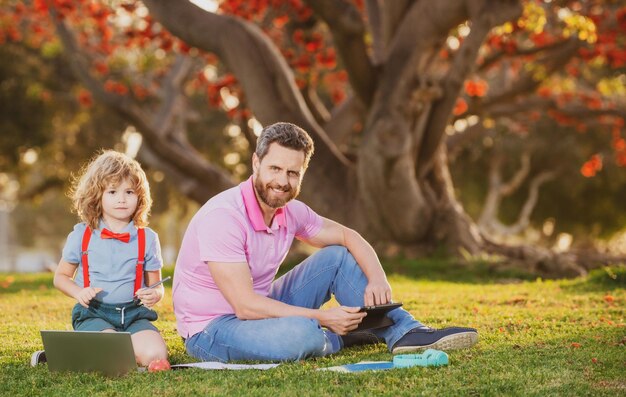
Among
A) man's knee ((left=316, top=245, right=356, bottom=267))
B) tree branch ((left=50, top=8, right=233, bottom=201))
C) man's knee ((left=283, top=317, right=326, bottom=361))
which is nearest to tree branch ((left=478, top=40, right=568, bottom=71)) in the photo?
tree branch ((left=50, top=8, right=233, bottom=201))

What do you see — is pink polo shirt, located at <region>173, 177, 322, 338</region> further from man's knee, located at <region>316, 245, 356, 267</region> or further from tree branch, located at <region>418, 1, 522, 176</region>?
tree branch, located at <region>418, 1, 522, 176</region>

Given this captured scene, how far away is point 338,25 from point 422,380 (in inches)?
301

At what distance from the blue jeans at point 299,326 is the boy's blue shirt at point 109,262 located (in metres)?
0.50

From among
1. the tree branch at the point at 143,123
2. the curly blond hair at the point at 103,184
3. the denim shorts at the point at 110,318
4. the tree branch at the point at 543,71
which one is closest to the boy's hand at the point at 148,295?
the denim shorts at the point at 110,318

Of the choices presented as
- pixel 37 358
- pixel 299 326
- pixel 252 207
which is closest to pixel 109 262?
pixel 37 358

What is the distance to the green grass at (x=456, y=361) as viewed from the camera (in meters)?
4.45

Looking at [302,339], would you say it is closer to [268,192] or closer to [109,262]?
[268,192]

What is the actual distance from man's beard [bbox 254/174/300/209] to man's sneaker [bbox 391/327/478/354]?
3.41 ft

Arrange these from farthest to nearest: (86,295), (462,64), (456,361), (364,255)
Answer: (462,64) → (364,255) → (86,295) → (456,361)

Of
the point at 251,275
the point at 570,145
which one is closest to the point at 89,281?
the point at 251,275

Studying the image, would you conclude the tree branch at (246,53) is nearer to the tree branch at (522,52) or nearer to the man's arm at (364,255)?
the tree branch at (522,52)

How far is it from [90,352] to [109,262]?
0.72 metres

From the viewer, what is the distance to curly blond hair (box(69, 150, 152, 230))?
18.0ft

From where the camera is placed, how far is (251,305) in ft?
16.8
